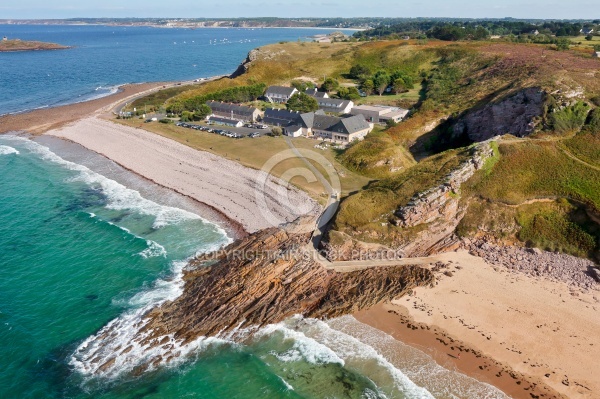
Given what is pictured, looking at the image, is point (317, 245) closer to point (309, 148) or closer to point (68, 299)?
point (68, 299)

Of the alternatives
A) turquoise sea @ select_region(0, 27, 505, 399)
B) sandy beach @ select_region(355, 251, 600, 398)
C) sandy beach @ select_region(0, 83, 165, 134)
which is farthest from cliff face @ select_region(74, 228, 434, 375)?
sandy beach @ select_region(0, 83, 165, 134)

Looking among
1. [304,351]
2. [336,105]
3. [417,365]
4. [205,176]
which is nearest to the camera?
[417,365]

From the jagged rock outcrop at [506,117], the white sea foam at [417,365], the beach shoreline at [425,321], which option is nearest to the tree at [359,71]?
the jagged rock outcrop at [506,117]

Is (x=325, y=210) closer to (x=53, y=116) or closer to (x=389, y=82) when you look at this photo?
(x=389, y=82)

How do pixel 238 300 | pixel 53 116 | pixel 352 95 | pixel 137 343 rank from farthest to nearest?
pixel 352 95 → pixel 53 116 → pixel 238 300 → pixel 137 343

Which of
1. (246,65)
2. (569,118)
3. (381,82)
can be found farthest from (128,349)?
(246,65)

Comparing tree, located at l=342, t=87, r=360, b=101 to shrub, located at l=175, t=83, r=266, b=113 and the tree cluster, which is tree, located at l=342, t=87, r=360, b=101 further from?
shrub, located at l=175, t=83, r=266, b=113

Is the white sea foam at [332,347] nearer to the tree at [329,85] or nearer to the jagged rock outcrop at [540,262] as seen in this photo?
the jagged rock outcrop at [540,262]

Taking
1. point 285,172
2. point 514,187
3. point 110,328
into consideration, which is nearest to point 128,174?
point 285,172
